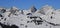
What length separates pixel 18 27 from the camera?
926 centimetres

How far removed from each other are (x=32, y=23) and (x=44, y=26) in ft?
2.61

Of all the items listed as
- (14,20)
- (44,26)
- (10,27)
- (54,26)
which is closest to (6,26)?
(10,27)

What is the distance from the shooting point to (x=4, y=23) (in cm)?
940

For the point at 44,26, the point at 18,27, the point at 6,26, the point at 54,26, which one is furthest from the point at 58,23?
the point at 6,26

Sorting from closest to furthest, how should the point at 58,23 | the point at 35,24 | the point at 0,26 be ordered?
the point at 0,26 → the point at 35,24 → the point at 58,23

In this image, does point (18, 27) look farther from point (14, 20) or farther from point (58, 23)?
point (58, 23)

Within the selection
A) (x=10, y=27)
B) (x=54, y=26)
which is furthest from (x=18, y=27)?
(x=54, y=26)

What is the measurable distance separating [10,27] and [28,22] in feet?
4.35

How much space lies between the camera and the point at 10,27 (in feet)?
29.6

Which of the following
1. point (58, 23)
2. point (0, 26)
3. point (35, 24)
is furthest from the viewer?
point (58, 23)

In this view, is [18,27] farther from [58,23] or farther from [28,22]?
[58,23]

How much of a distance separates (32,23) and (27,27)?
Result: 46 centimetres

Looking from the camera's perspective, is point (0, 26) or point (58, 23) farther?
point (58, 23)

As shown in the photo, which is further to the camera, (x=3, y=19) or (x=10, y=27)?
(x=3, y=19)
